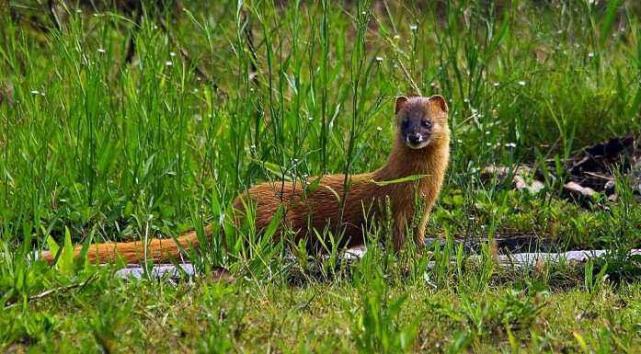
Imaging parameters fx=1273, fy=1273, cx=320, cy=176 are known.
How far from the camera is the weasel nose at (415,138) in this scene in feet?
17.8

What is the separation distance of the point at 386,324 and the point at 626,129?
11.0 feet

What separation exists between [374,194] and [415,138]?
0.30 meters

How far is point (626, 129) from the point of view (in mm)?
6719

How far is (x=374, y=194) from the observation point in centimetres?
541

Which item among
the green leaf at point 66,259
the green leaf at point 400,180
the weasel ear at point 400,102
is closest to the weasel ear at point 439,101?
the weasel ear at point 400,102

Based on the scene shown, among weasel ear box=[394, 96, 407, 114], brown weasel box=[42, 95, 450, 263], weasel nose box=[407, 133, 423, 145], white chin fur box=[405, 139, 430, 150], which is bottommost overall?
brown weasel box=[42, 95, 450, 263]

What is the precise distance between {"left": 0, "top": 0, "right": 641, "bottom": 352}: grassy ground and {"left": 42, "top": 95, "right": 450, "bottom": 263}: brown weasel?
0.43ft

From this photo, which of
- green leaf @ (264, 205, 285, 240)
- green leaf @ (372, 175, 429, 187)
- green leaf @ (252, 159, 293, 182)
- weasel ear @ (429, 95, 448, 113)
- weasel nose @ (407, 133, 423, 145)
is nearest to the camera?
green leaf @ (264, 205, 285, 240)

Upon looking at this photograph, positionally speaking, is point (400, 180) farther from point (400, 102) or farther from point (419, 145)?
point (400, 102)

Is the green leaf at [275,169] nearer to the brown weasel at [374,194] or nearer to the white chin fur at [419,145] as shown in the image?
the brown weasel at [374,194]

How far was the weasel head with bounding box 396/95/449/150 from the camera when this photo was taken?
5.49m

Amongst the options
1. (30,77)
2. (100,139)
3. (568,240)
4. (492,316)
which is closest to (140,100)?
(100,139)

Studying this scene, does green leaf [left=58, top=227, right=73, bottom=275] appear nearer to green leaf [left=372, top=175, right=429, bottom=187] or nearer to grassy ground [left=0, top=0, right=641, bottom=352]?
grassy ground [left=0, top=0, right=641, bottom=352]

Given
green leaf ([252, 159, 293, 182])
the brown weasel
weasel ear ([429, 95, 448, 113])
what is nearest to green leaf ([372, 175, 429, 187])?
the brown weasel
